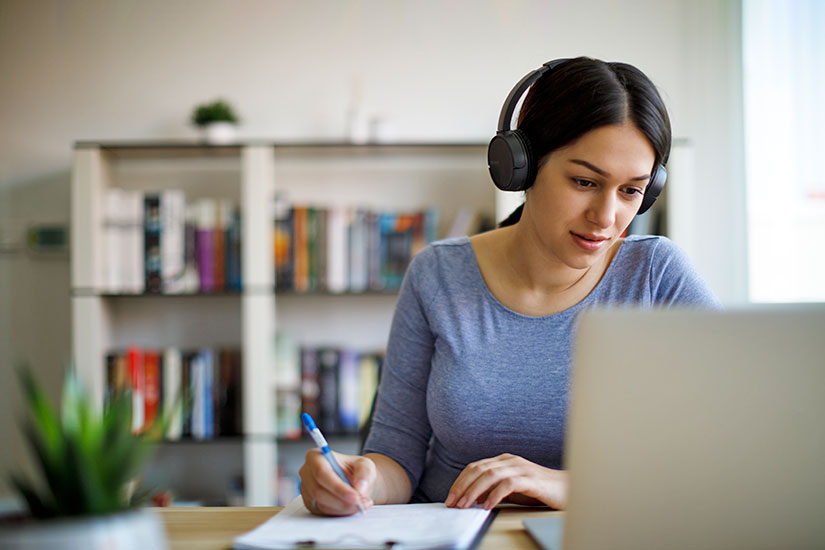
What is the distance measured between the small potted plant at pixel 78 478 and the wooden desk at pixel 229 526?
0.27 metres

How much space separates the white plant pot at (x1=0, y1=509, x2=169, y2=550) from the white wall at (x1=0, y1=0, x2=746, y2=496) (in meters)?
2.24

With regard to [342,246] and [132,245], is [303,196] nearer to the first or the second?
[342,246]

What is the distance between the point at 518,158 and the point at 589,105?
0.13 metres

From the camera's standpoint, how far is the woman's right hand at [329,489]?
845mm

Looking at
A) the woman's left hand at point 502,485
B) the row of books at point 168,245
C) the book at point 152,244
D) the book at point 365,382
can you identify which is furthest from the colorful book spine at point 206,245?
the woman's left hand at point 502,485

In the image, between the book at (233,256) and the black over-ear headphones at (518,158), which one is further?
the book at (233,256)

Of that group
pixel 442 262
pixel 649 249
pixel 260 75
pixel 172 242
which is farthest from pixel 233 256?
pixel 649 249

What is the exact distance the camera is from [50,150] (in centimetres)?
267

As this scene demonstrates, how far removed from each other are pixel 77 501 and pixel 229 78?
2.37 metres

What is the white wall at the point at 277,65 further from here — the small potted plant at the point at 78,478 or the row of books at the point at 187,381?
the small potted plant at the point at 78,478

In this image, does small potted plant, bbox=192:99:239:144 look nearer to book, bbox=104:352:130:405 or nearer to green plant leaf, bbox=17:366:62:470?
book, bbox=104:352:130:405

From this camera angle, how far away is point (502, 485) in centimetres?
88

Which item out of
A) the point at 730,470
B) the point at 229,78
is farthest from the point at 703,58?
the point at 730,470

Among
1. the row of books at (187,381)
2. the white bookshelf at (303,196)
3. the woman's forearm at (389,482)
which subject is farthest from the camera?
the white bookshelf at (303,196)
